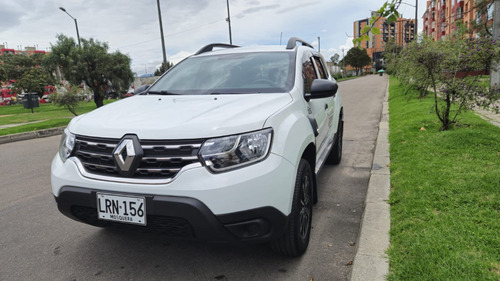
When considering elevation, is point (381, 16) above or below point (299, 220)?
above

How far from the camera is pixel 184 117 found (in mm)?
2326

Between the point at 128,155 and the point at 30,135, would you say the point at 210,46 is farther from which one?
the point at 30,135

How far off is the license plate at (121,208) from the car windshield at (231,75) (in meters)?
1.24

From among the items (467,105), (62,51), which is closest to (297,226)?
(467,105)

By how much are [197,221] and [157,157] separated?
17.7 inches

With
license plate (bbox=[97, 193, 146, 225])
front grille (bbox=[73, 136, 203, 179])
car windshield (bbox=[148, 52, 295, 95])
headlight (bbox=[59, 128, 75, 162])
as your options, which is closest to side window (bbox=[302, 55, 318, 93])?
car windshield (bbox=[148, 52, 295, 95])

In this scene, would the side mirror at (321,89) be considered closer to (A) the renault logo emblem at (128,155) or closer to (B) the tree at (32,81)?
(A) the renault logo emblem at (128,155)

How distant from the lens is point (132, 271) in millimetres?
2631

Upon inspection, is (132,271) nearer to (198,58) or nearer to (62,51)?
(198,58)

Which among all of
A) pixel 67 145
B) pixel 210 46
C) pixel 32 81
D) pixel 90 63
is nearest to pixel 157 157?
pixel 67 145

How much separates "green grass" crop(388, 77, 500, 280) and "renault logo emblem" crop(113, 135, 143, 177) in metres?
1.73

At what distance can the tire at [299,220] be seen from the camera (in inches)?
96.7

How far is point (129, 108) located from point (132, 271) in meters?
1.22

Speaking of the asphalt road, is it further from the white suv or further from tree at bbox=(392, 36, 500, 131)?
tree at bbox=(392, 36, 500, 131)
